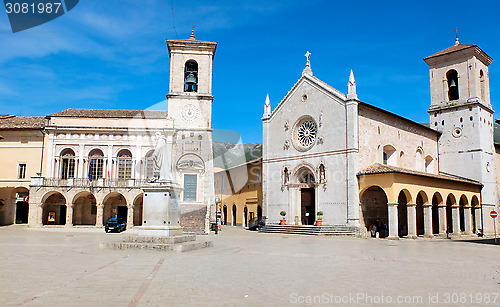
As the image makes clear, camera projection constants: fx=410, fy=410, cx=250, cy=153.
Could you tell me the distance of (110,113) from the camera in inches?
1593

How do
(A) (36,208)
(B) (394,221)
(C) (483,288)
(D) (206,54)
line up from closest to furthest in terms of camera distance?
(C) (483,288), (B) (394,221), (A) (36,208), (D) (206,54)

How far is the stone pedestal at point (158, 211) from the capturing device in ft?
51.5

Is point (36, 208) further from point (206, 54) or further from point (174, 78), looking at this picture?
point (206, 54)

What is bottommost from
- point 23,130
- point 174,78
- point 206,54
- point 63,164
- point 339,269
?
point 339,269

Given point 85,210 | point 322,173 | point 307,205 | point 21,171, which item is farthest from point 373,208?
point 21,171

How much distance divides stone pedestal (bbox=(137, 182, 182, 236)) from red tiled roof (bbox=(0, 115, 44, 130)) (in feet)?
88.4

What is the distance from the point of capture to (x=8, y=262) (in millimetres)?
11664

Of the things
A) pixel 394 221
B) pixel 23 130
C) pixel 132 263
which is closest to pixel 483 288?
pixel 132 263

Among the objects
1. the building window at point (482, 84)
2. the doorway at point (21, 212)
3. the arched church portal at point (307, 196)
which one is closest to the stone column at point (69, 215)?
the doorway at point (21, 212)

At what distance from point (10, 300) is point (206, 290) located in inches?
135

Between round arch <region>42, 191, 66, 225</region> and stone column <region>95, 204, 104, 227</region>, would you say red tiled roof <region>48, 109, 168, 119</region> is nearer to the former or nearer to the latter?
round arch <region>42, 191, 66, 225</region>

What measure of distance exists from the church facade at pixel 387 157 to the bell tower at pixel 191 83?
609 centimetres

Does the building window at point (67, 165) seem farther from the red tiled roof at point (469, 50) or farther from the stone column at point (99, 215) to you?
the red tiled roof at point (469, 50)

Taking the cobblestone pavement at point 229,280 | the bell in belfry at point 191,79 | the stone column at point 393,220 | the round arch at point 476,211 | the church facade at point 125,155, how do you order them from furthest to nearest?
1. the bell in belfry at point 191,79
2. the round arch at point 476,211
3. the church facade at point 125,155
4. the stone column at point 393,220
5. the cobblestone pavement at point 229,280
